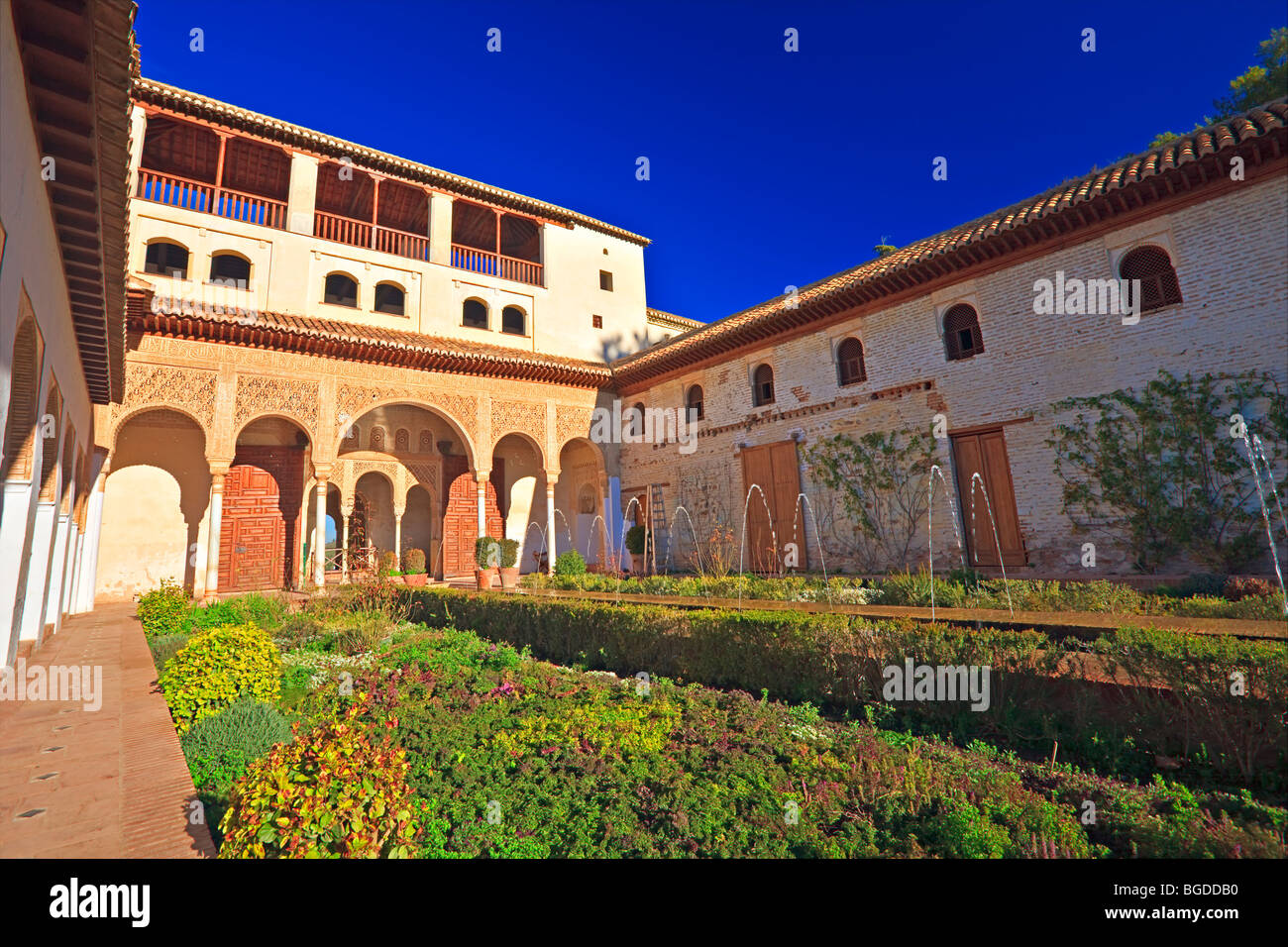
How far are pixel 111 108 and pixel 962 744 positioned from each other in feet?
23.8

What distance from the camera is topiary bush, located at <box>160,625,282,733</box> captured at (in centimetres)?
456

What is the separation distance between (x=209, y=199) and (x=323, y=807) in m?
15.8

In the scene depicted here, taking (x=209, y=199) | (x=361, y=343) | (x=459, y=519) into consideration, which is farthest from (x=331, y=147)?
(x=459, y=519)

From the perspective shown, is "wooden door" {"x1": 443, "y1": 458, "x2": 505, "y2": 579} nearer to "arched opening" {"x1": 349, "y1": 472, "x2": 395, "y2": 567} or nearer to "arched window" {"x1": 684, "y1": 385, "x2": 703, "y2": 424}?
"arched opening" {"x1": 349, "y1": 472, "x2": 395, "y2": 567}

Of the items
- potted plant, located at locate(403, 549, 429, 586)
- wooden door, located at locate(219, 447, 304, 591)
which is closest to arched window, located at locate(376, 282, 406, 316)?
wooden door, located at locate(219, 447, 304, 591)

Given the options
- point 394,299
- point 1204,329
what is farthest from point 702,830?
point 394,299

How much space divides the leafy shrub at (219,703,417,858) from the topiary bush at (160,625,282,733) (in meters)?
2.73

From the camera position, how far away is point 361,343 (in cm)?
1280

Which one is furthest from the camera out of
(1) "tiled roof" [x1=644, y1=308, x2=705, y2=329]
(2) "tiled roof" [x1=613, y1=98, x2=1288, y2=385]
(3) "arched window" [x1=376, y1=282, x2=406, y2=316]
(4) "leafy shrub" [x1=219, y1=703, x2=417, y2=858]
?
(1) "tiled roof" [x1=644, y1=308, x2=705, y2=329]

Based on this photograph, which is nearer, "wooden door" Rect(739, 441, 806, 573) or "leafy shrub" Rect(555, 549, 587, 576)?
"wooden door" Rect(739, 441, 806, 573)

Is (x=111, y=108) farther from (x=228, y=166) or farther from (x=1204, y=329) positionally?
(x=228, y=166)

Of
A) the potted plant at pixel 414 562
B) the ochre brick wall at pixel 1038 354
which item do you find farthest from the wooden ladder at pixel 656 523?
the potted plant at pixel 414 562

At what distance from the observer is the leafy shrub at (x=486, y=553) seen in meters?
13.9
